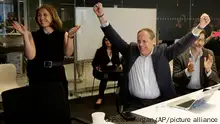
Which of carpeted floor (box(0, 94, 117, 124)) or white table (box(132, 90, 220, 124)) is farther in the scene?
carpeted floor (box(0, 94, 117, 124))

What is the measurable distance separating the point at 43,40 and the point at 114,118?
1.34m

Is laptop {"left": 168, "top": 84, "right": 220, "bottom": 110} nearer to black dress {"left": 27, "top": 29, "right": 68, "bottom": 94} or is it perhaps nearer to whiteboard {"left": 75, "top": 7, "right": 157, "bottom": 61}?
black dress {"left": 27, "top": 29, "right": 68, "bottom": 94}

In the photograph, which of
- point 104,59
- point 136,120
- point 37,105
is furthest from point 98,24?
point 136,120

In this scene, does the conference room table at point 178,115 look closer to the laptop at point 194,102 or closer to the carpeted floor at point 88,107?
the laptop at point 194,102

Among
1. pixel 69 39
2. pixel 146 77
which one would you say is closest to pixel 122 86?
pixel 146 77

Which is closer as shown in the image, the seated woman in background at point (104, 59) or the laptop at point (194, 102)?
the laptop at point (194, 102)

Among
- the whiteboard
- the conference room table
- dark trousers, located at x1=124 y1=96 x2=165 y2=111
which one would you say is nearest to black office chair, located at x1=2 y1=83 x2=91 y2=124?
the conference room table

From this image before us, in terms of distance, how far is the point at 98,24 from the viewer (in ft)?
15.9

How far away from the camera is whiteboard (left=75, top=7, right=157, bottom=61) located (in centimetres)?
466

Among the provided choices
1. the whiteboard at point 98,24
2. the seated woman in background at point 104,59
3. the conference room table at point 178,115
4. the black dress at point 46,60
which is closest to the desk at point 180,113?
the conference room table at point 178,115

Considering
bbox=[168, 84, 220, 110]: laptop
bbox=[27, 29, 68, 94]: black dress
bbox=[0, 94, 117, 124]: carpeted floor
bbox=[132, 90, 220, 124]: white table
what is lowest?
bbox=[0, 94, 117, 124]: carpeted floor

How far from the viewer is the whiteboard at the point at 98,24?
15.3 ft

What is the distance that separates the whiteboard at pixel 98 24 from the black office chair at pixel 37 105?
109 inches

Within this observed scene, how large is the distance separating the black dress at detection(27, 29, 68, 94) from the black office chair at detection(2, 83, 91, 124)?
0.84 meters
